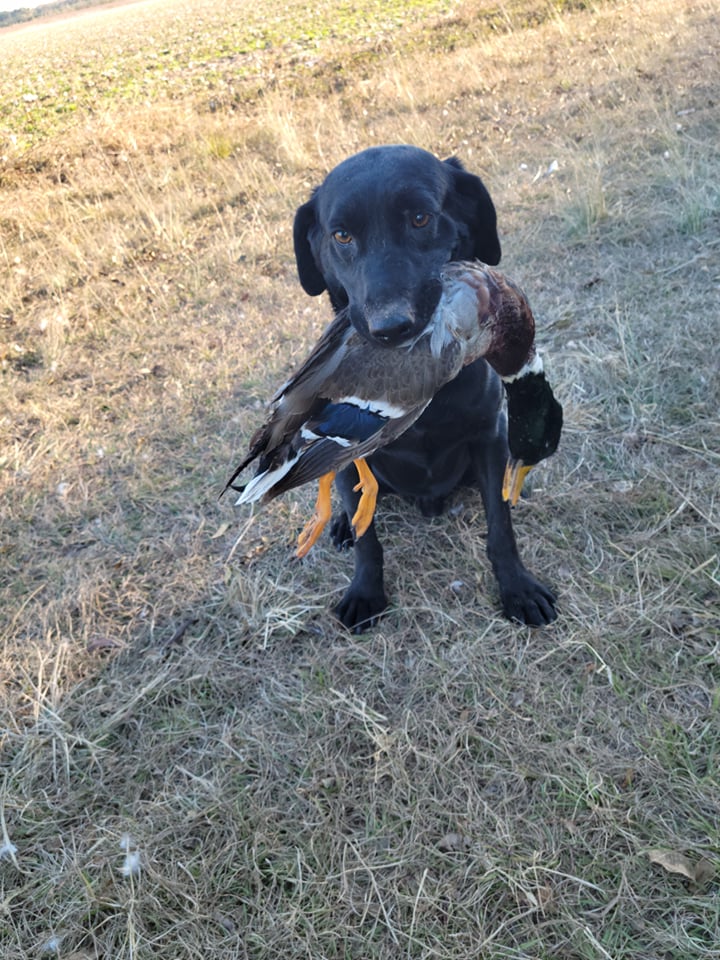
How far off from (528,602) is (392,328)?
1.13m

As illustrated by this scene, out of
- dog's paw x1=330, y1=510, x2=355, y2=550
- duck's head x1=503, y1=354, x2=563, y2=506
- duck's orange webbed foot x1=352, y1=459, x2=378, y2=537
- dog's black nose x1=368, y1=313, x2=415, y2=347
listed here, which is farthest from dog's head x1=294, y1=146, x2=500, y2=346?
dog's paw x1=330, y1=510, x2=355, y2=550

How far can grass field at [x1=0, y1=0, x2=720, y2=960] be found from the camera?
5.19 ft

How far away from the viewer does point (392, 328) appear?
1415 millimetres

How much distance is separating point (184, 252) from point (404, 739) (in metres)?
4.79

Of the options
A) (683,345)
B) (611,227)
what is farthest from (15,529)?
(611,227)

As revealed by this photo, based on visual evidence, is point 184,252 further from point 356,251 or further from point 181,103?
point 181,103

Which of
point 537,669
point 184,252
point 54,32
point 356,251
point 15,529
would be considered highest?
point 54,32

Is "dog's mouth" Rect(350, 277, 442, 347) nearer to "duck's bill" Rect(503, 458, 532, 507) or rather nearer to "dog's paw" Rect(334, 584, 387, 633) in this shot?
"duck's bill" Rect(503, 458, 532, 507)

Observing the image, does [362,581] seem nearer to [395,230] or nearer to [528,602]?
[528,602]

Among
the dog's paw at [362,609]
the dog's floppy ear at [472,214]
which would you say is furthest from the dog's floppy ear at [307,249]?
the dog's paw at [362,609]

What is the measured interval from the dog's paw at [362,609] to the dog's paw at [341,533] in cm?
31

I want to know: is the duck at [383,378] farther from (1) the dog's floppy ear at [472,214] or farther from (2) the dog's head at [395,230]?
(1) the dog's floppy ear at [472,214]

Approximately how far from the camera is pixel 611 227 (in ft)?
14.1

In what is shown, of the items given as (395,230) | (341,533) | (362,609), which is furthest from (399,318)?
(341,533)
